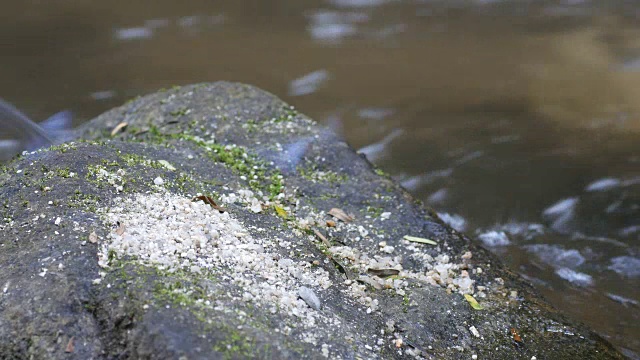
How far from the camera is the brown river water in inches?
177

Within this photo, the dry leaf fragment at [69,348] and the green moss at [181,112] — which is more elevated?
the dry leaf fragment at [69,348]

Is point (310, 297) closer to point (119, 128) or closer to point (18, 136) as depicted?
point (119, 128)

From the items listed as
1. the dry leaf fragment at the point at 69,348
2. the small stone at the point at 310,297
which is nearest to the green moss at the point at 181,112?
the small stone at the point at 310,297

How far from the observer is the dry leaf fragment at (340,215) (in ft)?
9.45

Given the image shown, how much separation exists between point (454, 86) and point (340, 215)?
4259 millimetres

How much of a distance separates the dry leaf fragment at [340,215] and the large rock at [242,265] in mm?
11

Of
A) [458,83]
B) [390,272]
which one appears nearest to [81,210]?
[390,272]

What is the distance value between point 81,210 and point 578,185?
12.8ft

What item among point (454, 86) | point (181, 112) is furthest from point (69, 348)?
point (454, 86)

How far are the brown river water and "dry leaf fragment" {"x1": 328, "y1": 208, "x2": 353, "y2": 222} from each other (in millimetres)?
1371

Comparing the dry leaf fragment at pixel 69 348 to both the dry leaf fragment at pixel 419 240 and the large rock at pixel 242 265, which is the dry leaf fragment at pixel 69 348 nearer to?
the large rock at pixel 242 265

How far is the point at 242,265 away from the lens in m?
2.21

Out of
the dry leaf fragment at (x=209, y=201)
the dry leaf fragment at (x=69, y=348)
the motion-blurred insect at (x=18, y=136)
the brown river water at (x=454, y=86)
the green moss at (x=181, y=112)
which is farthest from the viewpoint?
the motion-blurred insect at (x=18, y=136)

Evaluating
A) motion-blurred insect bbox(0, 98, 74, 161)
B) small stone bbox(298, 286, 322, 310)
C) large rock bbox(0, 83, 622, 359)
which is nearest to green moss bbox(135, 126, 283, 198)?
large rock bbox(0, 83, 622, 359)
